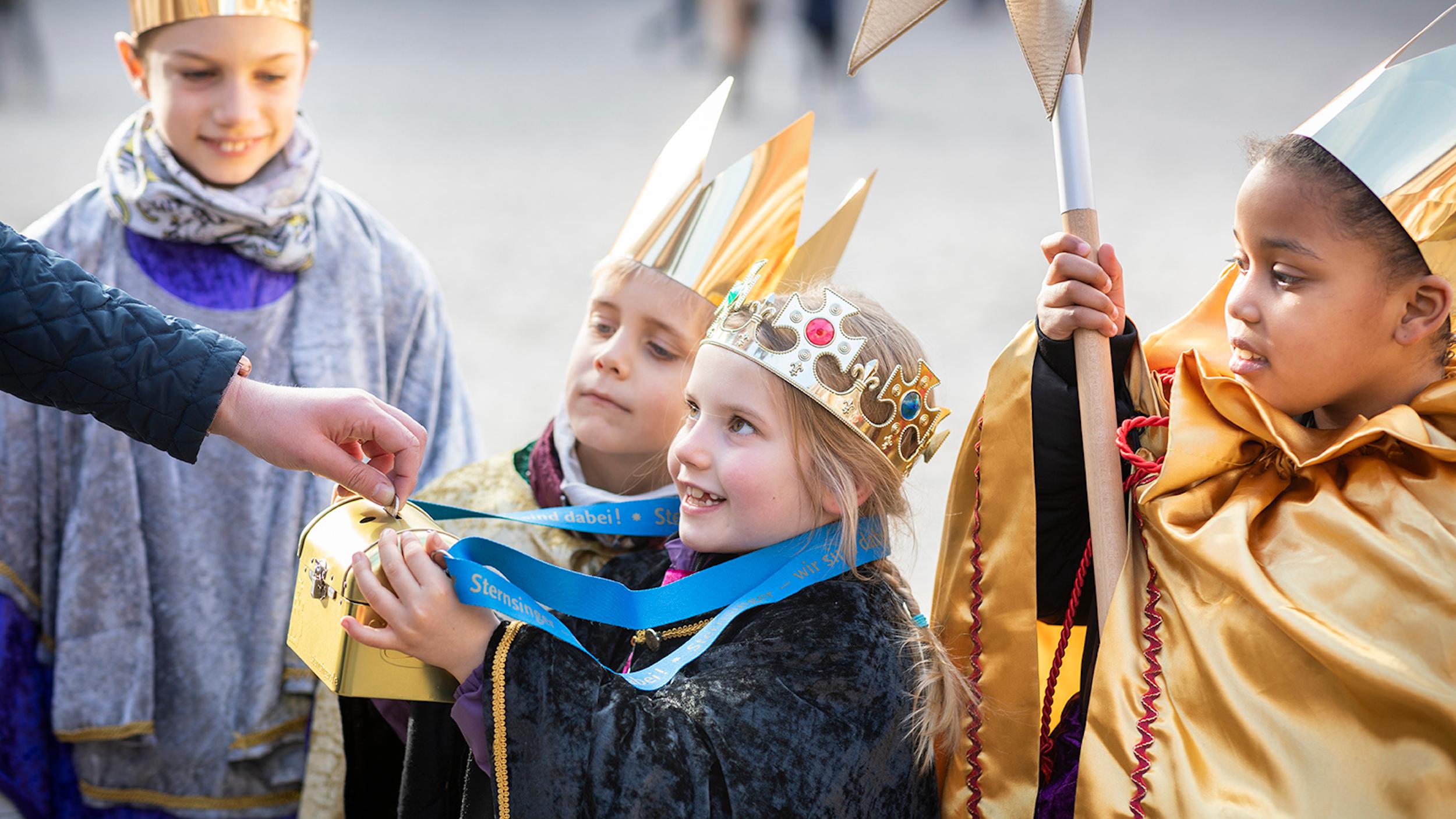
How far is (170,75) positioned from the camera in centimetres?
242

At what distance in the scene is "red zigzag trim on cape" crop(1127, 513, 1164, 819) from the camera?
1.55 meters

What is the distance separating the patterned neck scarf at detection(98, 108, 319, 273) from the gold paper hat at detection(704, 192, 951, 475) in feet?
3.38

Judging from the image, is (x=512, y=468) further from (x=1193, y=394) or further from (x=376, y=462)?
(x=1193, y=394)

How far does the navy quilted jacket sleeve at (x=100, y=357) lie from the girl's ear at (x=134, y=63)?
903 millimetres

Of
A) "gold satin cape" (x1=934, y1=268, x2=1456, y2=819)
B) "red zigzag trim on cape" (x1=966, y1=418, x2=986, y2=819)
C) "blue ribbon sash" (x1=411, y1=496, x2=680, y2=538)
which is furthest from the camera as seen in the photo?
"blue ribbon sash" (x1=411, y1=496, x2=680, y2=538)

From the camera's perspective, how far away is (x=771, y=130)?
10312mm

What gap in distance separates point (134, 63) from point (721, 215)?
125 centimetres

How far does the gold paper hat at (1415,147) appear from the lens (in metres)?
1.52

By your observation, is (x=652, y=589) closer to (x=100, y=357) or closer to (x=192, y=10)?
(x=100, y=357)

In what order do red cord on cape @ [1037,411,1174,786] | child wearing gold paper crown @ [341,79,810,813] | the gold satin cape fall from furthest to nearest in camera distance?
child wearing gold paper crown @ [341,79,810,813]
red cord on cape @ [1037,411,1174,786]
the gold satin cape

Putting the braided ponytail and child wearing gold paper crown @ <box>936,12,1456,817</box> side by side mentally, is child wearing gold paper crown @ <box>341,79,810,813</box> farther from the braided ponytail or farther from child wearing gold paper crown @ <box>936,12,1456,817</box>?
child wearing gold paper crown @ <box>936,12,1456,817</box>

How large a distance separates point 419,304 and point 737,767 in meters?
1.45

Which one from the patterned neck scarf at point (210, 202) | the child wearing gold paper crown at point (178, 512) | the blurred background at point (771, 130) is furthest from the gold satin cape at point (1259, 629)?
the blurred background at point (771, 130)

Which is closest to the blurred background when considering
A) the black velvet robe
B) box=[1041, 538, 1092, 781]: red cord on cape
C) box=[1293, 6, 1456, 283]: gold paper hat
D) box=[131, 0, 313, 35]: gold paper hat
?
box=[1041, 538, 1092, 781]: red cord on cape
